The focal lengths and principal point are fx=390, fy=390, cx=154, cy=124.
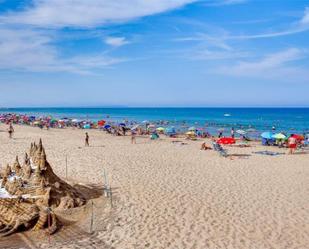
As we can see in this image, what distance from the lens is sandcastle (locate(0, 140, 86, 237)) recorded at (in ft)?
32.0

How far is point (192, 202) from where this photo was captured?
1303 centimetres

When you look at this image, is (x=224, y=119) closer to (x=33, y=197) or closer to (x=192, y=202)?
(x=192, y=202)

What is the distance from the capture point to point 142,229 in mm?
10289

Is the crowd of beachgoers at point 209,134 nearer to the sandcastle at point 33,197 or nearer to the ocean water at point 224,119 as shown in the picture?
the ocean water at point 224,119

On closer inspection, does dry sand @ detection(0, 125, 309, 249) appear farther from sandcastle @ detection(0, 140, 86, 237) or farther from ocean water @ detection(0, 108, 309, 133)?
ocean water @ detection(0, 108, 309, 133)

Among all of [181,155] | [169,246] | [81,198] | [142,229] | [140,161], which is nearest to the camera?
[169,246]

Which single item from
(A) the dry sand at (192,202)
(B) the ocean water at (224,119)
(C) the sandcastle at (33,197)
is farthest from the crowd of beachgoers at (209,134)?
(C) the sandcastle at (33,197)

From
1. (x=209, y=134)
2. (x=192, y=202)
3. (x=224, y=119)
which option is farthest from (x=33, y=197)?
(x=224, y=119)

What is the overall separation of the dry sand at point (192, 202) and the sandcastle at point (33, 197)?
2.24 feet

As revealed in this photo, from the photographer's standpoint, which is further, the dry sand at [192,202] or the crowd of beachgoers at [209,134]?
the crowd of beachgoers at [209,134]

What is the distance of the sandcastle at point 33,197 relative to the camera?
32.0 ft

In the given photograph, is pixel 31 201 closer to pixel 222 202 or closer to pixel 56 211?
pixel 56 211

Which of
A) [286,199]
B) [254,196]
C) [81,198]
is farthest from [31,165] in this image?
[286,199]

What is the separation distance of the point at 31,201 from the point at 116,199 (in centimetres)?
324
